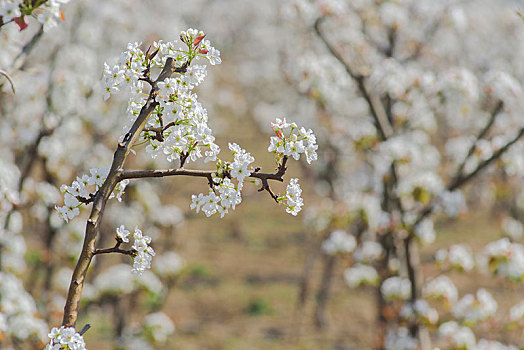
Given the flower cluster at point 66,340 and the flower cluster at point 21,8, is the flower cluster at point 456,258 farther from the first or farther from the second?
→ the flower cluster at point 21,8

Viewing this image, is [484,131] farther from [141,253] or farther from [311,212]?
[311,212]

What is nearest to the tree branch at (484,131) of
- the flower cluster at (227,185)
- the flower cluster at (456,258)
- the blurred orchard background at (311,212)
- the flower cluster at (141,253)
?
the blurred orchard background at (311,212)

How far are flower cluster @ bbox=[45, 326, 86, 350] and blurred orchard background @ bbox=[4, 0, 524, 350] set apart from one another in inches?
18.6

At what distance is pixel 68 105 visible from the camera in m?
6.77

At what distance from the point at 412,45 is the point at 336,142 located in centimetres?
281

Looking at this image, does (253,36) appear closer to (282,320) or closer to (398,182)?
(282,320)

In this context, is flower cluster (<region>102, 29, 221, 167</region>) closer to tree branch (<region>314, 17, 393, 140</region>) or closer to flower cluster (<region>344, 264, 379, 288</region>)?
tree branch (<region>314, 17, 393, 140</region>)

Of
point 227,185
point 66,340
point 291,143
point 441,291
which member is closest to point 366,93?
point 441,291

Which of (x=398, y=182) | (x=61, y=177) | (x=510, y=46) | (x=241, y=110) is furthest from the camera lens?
(x=241, y=110)

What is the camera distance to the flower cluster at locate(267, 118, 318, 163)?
2197 millimetres

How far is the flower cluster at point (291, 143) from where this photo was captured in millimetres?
2197

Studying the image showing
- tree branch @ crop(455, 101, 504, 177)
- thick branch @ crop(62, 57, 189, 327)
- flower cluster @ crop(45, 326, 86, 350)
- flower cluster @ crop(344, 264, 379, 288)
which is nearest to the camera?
flower cluster @ crop(45, 326, 86, 350)

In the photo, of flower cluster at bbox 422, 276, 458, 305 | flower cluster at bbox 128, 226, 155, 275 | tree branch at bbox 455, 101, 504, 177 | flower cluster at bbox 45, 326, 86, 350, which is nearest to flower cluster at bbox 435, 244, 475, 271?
flower cluster at bbox 422, 276, 458, 305

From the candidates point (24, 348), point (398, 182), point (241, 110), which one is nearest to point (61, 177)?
point (24, 348)
